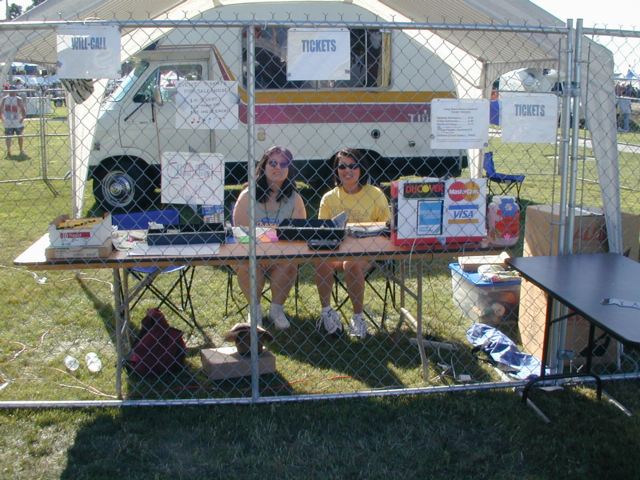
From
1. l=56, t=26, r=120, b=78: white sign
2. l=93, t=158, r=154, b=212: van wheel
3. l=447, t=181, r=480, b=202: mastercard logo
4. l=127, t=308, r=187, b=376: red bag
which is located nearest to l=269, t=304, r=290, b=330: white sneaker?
l=127, t=308, r=187, b=376: red bag

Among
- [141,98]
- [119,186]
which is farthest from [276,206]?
[119,186]

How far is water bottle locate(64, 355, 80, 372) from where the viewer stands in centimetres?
391

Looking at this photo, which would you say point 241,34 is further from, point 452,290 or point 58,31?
point 58,31

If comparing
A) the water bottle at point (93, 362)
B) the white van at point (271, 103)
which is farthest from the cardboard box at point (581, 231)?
the white van at point (271, 103)

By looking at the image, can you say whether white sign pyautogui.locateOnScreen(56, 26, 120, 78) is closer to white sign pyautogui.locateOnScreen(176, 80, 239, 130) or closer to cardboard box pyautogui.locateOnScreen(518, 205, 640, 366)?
white sign pyautogui.locateOnScreen(176, 80, 239, 130)

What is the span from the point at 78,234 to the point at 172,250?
1.52ft

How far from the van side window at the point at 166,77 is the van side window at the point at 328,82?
25.0 inches

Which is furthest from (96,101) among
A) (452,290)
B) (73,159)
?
(452,290)

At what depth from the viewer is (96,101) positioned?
24.4 feet

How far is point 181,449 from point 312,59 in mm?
1905

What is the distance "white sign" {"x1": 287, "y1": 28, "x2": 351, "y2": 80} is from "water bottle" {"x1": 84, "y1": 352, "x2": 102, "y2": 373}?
211cm

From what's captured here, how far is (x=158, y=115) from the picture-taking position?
8.03 meters

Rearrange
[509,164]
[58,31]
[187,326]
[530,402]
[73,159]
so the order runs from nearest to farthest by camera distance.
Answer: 1. [58,31]
2. [530,402]
3. [187,326]
4. [73,159]
5. [509,164]

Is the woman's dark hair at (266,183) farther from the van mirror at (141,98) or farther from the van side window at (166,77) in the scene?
the van mirror at (141,98)
